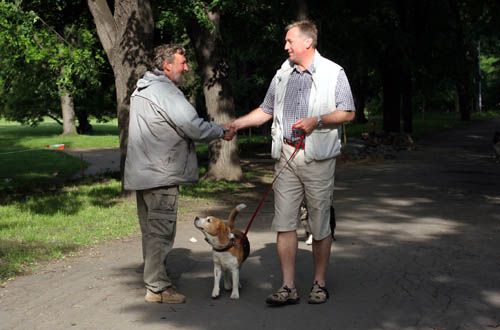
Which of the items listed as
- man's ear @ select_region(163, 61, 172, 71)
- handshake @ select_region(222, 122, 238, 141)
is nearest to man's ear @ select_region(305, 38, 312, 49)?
handshake @ select_region(222, 122, 238, 141)

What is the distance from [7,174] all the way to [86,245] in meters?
13.3

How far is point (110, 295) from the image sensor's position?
21.7ft

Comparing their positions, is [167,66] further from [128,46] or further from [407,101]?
[407,101]

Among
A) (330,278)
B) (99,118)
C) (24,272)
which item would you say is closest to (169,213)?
(330,278)

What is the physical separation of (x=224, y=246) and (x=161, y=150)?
919 millimetres

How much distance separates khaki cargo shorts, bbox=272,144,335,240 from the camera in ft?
19.6

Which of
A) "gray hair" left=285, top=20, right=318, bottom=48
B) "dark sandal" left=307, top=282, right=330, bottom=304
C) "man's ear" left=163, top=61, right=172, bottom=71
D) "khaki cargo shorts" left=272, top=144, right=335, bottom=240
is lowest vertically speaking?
"dark sandal" left=307, top=282, right=330, bottom=304

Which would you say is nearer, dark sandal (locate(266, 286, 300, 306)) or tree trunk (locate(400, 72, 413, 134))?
dark sandal (locate(266, 286, 300, 306))

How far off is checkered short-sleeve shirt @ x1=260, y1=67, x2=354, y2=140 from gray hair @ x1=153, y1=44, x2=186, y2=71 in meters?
0.96

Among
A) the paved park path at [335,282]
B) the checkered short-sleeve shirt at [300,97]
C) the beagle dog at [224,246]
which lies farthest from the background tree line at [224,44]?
the checkered short-sleeve shirt at [300,97]

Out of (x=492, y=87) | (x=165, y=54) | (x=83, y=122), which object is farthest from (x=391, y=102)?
(x=492, y=87)

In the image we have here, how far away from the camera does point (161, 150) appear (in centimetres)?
605

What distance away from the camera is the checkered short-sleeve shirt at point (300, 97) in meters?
5.94

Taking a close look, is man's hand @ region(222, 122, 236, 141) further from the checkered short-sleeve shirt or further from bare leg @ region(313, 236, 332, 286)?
bare leg @ region(313, 236, 332, 286)
